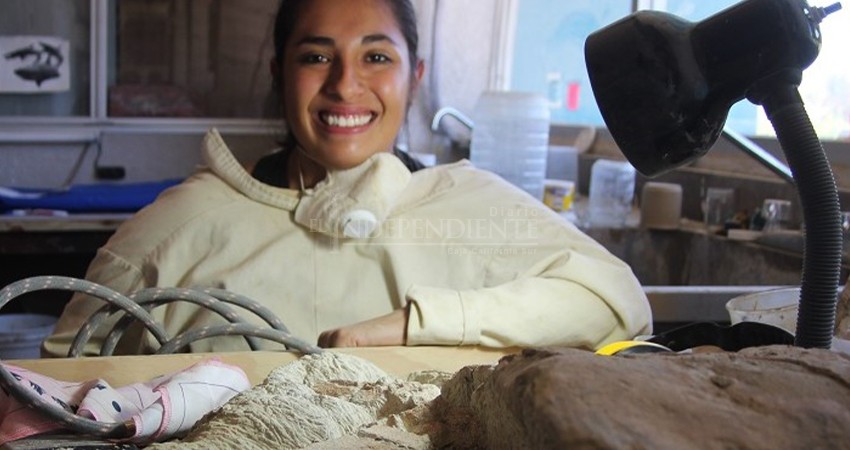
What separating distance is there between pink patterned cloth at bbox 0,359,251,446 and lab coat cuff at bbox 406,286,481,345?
0.43 metres

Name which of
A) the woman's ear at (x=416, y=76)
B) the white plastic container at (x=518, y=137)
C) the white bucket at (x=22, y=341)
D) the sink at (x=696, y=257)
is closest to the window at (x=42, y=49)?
the white bucket at (x=22, y=341)

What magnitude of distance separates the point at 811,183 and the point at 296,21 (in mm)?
1208

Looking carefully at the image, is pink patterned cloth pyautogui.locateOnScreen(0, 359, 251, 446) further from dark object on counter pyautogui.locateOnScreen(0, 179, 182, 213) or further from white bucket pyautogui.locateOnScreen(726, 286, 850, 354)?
dark object on counter pyautogui.locateOnScreen(0, 179, 182, 213)

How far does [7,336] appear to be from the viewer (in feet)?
8.07

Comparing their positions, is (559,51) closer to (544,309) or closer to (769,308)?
(544,309)

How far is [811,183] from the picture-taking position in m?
0.66

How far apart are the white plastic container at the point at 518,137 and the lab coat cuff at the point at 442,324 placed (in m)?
1.96

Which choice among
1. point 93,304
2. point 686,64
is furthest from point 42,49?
point 686,64

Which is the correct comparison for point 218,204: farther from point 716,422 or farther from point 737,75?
point 716,422

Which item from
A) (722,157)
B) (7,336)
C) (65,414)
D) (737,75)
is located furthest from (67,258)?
(737,75)

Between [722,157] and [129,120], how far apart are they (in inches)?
94.2

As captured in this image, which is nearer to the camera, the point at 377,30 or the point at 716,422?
the point at 716,422

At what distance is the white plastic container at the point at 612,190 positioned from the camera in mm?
3051

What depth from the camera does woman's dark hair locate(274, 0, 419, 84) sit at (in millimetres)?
1709
